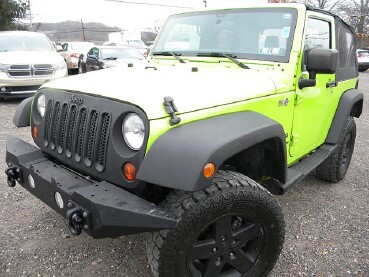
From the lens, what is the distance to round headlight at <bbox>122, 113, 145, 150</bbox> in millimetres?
2037

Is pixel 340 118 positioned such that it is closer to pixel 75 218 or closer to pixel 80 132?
pixel 80 132

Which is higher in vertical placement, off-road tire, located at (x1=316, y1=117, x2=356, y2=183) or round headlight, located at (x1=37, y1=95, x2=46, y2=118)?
round headlight, located at (x1=37, y1=95, x2=46, y2=118)

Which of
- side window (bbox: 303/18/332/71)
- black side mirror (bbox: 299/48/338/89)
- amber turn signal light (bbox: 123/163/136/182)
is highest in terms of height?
side window (bbox: 303/18/332/71)

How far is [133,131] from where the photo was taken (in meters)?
2.07

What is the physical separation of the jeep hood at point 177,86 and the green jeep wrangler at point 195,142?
1 cm

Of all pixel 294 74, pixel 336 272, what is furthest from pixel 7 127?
pixel 336 272

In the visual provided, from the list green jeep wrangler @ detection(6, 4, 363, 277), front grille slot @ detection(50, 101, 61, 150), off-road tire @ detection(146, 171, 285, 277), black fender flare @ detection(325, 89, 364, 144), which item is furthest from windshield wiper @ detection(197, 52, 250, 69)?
black fender flare @ detection(325, 89, 364, 144)

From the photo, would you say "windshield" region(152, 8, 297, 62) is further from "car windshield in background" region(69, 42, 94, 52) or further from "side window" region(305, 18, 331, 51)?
"car windshield in background" region(69, 42, 94, 52)

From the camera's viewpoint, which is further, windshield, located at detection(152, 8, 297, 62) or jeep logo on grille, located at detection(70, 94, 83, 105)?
windshield, located at detection(152, 8, 297, 62)

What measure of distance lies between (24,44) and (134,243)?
828 cm

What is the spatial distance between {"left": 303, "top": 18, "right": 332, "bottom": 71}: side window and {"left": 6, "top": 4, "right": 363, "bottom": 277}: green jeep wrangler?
0.03 m

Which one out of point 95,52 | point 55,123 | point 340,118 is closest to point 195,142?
point 55,123

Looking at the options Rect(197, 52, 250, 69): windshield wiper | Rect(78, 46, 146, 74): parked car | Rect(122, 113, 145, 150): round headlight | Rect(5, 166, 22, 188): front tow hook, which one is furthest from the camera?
Rect(78, 46, 146, 74): parked car

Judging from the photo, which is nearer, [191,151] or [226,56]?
[191,151]
